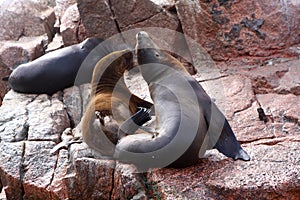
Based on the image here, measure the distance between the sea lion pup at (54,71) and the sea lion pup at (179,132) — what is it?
2582 millimetres

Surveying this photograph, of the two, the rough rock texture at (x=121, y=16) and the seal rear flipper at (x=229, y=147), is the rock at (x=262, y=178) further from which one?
the rough rock texture at (x=121, y=16)

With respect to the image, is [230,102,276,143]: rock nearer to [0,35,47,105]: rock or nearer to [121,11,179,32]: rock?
[121,11,179,32]: rock

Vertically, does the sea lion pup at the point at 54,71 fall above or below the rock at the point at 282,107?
below

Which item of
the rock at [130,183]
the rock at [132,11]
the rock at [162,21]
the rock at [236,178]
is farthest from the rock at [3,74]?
the rock at [236,178]

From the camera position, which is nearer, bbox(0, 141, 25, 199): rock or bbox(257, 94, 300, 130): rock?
bbox(257, 94, 300, 130): rock

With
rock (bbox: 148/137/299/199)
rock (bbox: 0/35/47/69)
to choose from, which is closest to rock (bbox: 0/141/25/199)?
rock (bbox: 148/137/299/199)

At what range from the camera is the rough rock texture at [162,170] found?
2617 mm

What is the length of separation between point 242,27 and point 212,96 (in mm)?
1289

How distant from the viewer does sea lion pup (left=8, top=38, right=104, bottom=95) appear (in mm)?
5553

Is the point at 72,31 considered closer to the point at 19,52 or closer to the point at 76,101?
the point at 19,52

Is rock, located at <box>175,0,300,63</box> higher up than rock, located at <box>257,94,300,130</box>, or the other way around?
rock, located at <box>175,0,300,63</box>

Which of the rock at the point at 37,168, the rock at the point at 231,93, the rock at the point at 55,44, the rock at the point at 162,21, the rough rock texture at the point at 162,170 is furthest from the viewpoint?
the rock at the point at 55,44

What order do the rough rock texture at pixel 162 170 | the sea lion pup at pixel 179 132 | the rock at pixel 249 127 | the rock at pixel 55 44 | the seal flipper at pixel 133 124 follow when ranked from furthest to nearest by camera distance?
1. the rock at pixel 55 44
2. the rock at pixel 249 127
3. the seal flipper at pixel 133 124
4. the sea lion pup at pixel 179 132
5. the rough rock texture at pixel 162 170

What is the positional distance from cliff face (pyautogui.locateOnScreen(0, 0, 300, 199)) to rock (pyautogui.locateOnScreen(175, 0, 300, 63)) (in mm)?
12
